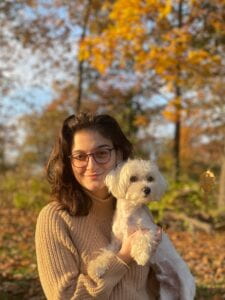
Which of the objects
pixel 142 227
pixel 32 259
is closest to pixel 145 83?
pixel 32 259

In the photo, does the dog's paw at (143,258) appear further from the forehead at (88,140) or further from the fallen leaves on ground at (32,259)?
the fallen leaves on ground at (32,259)

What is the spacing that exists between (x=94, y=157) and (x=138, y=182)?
314 millimetres

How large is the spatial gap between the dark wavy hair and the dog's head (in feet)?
0.92

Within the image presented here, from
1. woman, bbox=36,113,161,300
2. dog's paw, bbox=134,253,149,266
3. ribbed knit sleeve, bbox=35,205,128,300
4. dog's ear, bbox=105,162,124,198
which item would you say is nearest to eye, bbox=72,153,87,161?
woman, bbox=36,113,161,300

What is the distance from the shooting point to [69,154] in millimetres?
2391

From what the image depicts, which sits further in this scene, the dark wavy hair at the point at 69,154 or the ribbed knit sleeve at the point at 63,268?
the dark wavy hair at the point at 69,154

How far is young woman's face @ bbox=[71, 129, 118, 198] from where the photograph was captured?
229 centimetres

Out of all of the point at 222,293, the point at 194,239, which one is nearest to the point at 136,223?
the point at 222,293

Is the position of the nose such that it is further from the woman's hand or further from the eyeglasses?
the eyeglasses

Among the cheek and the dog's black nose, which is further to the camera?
the cheek

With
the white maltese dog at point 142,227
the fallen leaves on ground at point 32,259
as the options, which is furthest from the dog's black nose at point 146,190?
the fallen leaves on ground at point 32,259

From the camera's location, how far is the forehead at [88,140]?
2314 mm

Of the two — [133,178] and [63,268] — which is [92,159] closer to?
[133,178]

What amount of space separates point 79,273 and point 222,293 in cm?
307
